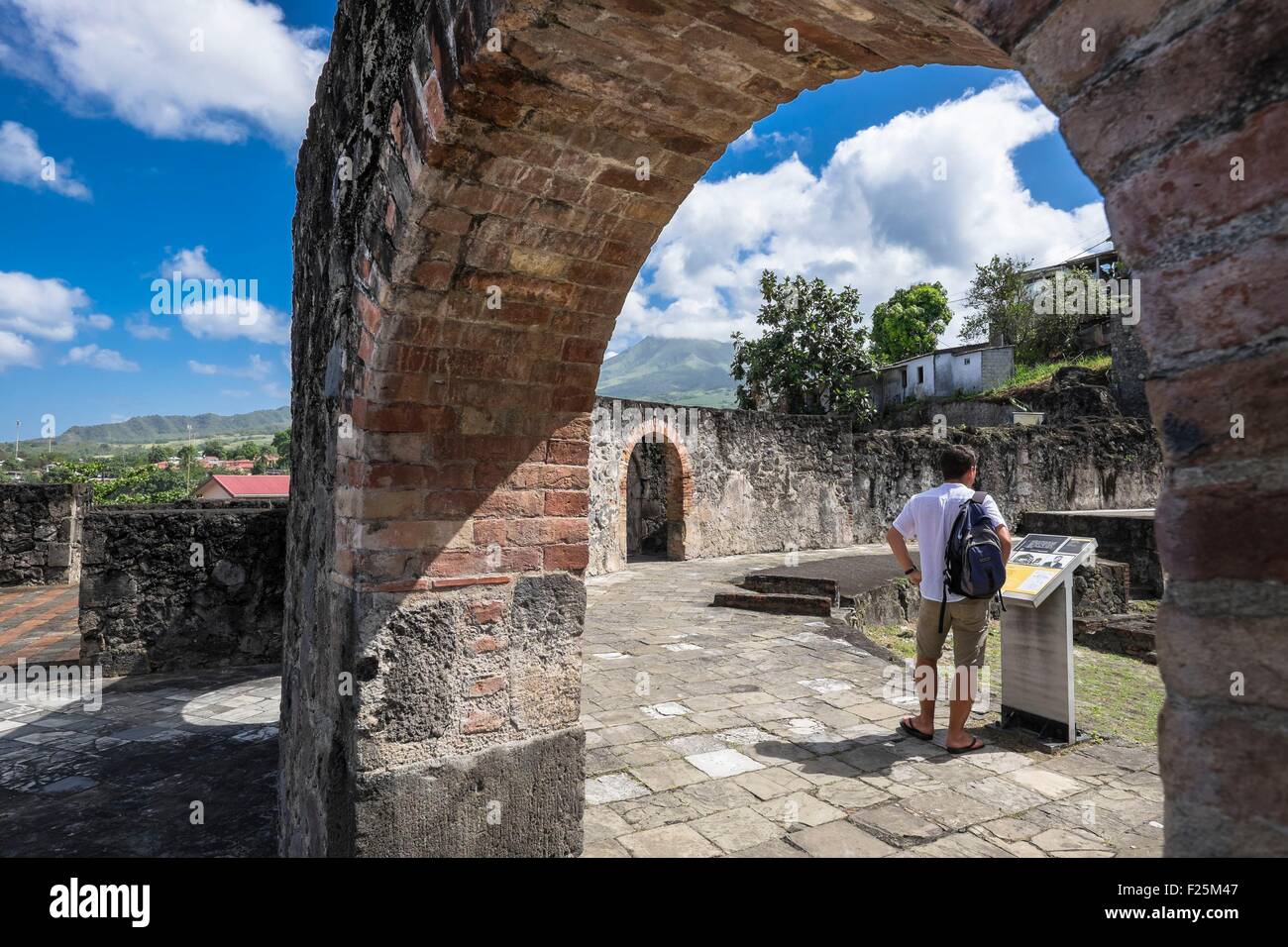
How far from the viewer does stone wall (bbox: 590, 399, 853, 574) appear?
1020 centimetres

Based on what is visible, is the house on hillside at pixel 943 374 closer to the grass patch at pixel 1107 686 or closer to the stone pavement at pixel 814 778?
the grass patch at pixel 1107 686

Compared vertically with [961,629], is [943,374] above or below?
above

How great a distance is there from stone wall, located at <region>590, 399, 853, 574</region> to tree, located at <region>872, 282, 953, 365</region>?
2871cm

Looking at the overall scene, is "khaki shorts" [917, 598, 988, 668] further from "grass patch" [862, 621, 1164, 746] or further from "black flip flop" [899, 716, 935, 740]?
"grass patch" [862, 621, 1164, 746]

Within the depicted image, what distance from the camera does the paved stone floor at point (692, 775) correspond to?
3.01 meters

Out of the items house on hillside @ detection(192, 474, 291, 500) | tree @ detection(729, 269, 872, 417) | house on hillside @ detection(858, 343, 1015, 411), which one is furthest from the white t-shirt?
house on hillside @ detection(192, 474, 291, 500)

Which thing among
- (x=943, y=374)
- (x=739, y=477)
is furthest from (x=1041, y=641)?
(x=943, y=374)

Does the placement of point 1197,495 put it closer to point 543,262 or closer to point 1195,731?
point 1195,731

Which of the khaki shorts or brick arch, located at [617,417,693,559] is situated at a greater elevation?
brick arch, located at [617,417,693,559]

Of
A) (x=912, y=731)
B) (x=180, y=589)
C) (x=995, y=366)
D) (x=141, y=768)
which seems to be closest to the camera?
(x=141, y=768)

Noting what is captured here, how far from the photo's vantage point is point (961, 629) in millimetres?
3859

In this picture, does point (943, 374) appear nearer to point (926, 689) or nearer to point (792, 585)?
point (792, 585)

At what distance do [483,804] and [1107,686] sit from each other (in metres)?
4.89

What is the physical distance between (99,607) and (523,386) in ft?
15.8
